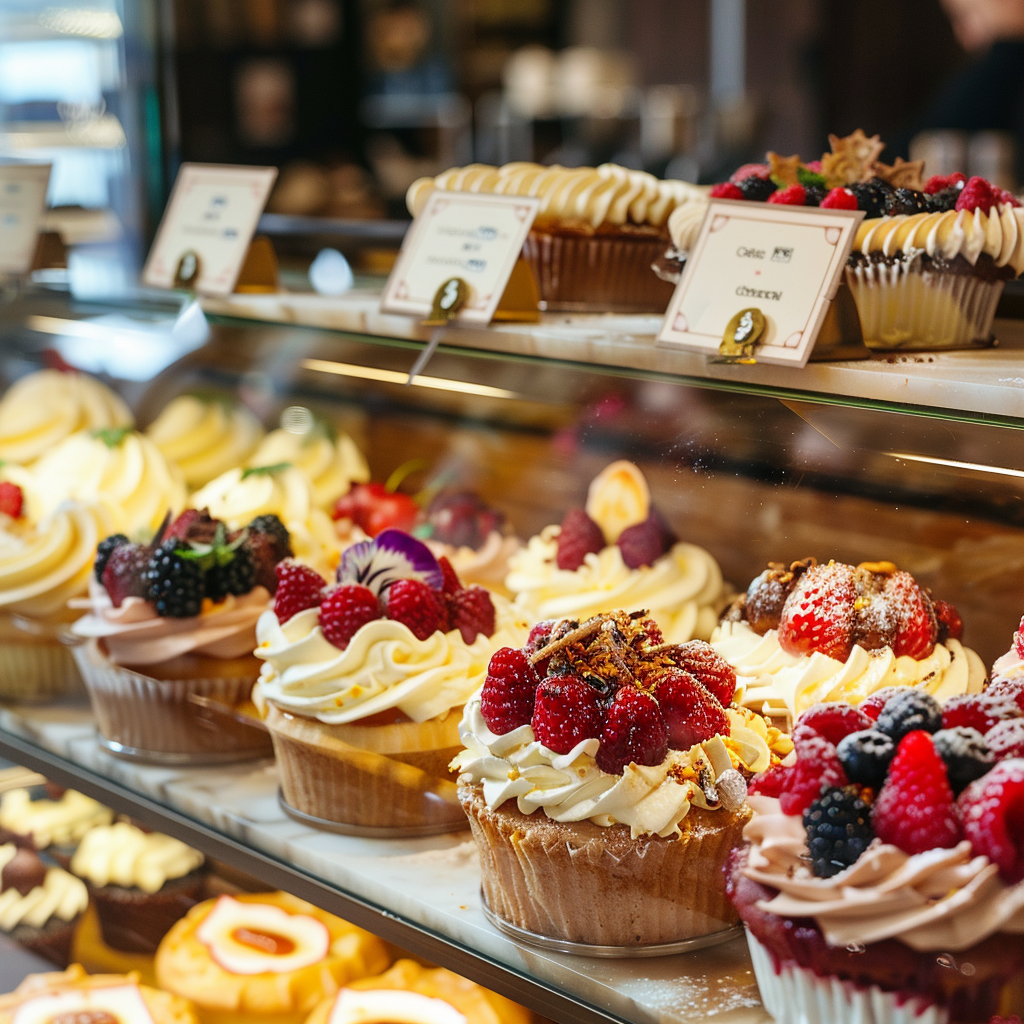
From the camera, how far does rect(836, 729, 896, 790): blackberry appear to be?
3.38 feet

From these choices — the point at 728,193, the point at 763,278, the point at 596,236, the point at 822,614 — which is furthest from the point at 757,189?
the point at 822,614

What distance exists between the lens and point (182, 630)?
1.78m

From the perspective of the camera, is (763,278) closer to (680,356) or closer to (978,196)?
(680,356)

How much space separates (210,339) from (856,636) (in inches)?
46.5

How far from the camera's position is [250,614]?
179 cm

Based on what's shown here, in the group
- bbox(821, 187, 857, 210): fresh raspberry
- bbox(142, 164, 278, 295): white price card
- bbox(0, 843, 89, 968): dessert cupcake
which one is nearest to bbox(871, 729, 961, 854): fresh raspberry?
bbox(821, 187, 857, 210): fresh raspberry

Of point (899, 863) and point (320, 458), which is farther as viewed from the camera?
point (320, 458)

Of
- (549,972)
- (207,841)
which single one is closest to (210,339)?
(207,841)

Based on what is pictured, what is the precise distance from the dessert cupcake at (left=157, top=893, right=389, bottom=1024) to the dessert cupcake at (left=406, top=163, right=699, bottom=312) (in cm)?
89

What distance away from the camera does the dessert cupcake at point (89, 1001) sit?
183 cm

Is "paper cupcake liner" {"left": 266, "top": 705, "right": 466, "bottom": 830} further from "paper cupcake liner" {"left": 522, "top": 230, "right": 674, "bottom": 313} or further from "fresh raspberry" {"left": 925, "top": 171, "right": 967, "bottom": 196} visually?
"fresh raspberry" {"left": 925, "top": 171, "right": 967, "bottom": 196}

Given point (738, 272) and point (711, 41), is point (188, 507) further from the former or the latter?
point (711, 41)

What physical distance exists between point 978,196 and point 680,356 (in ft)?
1.13

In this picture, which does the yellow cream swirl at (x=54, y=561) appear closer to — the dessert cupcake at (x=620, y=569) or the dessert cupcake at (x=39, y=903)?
the dessert cupcake at (x=39, y=903)
